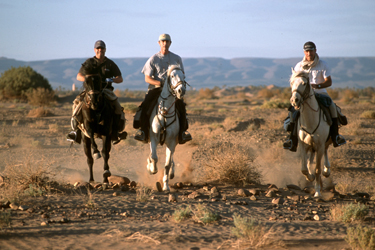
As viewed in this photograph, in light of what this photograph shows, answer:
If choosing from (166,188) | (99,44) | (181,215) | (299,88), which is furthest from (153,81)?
(181,215)

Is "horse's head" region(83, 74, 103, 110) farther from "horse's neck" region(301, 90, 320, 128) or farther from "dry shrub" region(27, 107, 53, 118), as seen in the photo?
"dry shrub" region(27, 107, 53, 118)

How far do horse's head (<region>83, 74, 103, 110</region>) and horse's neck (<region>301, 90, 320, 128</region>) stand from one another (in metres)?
4.18

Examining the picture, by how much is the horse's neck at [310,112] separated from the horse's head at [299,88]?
197 millimetres

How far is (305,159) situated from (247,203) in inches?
70.2

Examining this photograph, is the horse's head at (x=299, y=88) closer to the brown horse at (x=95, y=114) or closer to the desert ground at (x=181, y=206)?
the desert ground at (x=181, y=206)

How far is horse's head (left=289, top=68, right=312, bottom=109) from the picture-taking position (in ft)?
22.5

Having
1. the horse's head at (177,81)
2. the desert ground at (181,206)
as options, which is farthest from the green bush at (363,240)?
the horse's head at (177,81)

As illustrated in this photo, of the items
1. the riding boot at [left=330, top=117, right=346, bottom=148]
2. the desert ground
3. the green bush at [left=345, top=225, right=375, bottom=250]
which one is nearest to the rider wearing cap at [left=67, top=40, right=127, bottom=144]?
the desert ground

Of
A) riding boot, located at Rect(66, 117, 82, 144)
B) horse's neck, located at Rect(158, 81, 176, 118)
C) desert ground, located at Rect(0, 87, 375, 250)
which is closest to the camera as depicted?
desert ground, located at Rect(0, 87, 375, 250)

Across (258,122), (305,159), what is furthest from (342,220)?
(258,122)

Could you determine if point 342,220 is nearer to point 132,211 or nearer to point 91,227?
point 132,211

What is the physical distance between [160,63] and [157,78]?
0.35m

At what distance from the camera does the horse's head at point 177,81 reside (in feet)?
23.1

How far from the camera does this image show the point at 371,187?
9.59 meters
